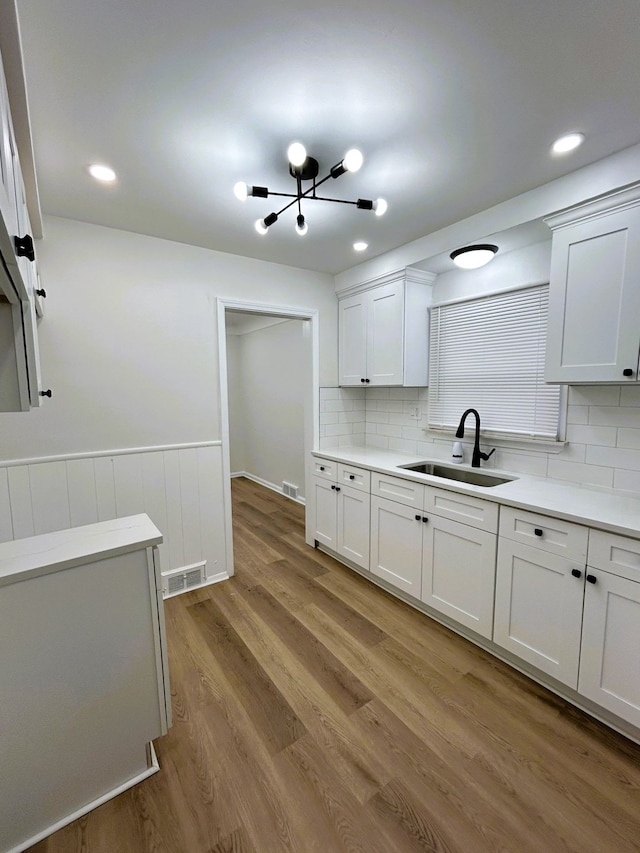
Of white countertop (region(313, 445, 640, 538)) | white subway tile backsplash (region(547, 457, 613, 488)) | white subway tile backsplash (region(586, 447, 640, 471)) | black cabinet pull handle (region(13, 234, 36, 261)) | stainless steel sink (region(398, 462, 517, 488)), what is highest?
black cabinet pull handle (region(13, 234, 36, 261))

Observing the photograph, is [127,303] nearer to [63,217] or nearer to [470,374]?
[63,217]

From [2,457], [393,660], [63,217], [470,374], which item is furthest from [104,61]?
[393,660]

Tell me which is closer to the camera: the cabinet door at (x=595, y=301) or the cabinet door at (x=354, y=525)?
the cabinet door at (x=595, y=301)

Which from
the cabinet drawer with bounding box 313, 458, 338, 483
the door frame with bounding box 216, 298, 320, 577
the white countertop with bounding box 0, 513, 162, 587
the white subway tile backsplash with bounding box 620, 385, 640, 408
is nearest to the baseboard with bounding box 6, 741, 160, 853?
the white countertop with bounding box 0, 513, 162, 587

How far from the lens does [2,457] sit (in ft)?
7.18

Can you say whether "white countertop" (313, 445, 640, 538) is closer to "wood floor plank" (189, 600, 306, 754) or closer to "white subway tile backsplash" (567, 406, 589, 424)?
"white subway tile backsplash" (567, 406, 589, 424)

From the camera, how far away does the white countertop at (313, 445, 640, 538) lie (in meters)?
1.62

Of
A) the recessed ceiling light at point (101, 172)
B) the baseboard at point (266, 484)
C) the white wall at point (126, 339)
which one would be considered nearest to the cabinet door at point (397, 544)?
the white wall at point (126, 339)

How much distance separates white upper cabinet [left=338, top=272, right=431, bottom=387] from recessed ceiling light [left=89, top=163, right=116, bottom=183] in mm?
1975

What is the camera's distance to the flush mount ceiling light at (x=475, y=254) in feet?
7.29

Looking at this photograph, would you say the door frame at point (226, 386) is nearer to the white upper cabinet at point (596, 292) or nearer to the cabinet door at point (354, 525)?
the cabinet door at point (354, 525)

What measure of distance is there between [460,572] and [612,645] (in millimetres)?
752

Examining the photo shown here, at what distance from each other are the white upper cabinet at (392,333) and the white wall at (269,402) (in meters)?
1.13

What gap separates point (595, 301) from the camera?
182cm
